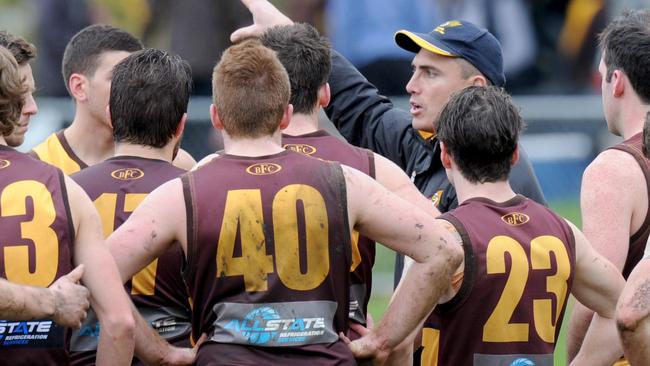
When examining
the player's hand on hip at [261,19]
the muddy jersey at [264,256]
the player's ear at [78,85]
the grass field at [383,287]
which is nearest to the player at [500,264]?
the muddy jersey at [264,256]

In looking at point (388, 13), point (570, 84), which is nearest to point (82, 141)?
point (388, 13)

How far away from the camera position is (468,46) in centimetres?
689

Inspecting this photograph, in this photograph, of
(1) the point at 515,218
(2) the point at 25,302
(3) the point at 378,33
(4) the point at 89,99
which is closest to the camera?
(2) the point at 25,302

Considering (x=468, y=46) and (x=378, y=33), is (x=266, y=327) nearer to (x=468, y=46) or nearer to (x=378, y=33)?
(x=468, y=46)

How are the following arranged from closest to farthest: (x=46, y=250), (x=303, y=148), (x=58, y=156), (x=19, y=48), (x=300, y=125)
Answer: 1. (x=46, y=250)
2. (x=303, y=148)
3. (x=300, y=125)
4. (x=19, y=48)
5. (x=58, y=156)

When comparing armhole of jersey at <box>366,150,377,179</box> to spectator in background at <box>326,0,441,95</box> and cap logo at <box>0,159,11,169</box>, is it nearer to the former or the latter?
cap logo at <box>0,159,11,169</box>

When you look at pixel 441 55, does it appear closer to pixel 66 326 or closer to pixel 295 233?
pixel 295 233

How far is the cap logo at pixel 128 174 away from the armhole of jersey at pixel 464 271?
1.30 metres

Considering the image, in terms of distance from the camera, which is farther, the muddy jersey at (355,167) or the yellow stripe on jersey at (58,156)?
the yellow stripe on jersey at (58,156)

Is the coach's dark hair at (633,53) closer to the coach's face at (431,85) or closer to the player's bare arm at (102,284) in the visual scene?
the coach's face at (431,85)

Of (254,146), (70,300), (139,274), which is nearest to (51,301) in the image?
(70,300)

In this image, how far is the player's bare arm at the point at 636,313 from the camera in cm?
498

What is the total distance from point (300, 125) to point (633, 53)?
5.14ft

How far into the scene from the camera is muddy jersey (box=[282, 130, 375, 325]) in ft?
18.9
